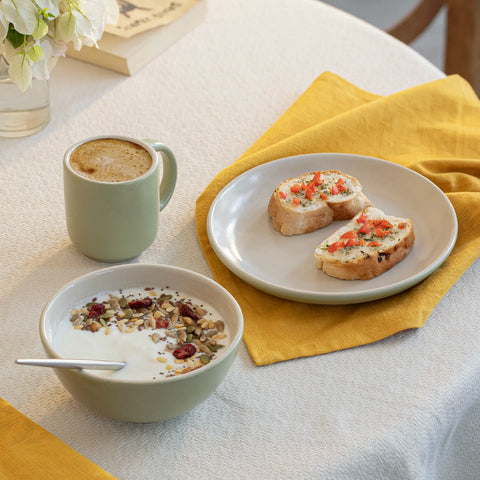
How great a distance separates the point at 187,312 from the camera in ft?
2.64

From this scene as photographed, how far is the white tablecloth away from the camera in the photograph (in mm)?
732

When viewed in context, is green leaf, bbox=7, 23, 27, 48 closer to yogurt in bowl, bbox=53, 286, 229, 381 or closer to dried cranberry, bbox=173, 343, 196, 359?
yogurt in bowl, bbox=53, 286, 229, 381

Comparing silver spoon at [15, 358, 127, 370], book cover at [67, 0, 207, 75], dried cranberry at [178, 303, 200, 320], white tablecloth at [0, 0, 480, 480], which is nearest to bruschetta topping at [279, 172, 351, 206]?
white tablecloth at [0, 0, 480, 480]

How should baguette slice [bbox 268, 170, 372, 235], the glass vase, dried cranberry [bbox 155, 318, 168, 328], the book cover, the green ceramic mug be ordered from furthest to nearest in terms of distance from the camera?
the book cover < the glass vase < baguette slice [bbox 268, 170, 372, 235] < the green ceramic mug < dried cranberry [bbox 155, 318, 168, 328]

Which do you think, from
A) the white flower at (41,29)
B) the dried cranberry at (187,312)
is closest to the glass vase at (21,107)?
the white flower at (41,29)

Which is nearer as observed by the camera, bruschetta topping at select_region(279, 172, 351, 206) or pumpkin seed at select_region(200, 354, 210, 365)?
pumpkin seed at select_region(200, 354, 210, 365)

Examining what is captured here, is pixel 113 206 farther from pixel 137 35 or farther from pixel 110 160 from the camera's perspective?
pixel 137 35

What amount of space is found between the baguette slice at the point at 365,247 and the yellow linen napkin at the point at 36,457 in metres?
0.40

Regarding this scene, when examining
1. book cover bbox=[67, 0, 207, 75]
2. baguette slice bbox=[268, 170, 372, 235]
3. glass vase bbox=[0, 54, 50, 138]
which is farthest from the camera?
book cover bbox=[67, 0, 207, 75]

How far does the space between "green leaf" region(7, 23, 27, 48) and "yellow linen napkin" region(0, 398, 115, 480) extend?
20.8 inches

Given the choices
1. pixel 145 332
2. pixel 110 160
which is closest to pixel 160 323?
pixel 145 332

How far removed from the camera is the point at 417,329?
889mm

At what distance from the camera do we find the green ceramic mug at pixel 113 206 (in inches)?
35.3

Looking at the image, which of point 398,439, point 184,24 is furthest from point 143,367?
point 184,24
